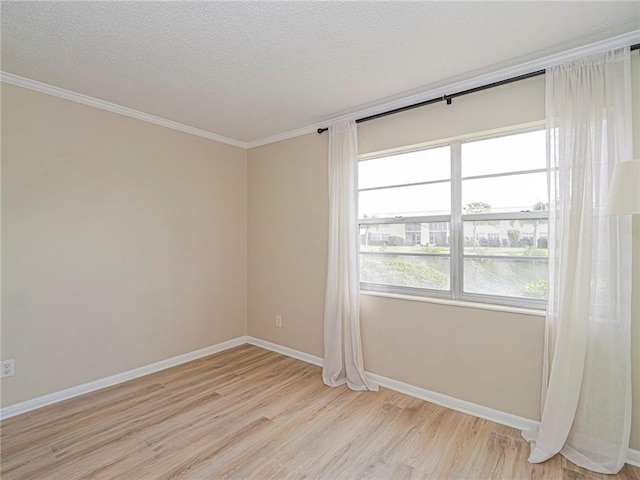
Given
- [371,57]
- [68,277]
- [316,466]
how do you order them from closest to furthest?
[316,466]
[371,57]
[68,277]

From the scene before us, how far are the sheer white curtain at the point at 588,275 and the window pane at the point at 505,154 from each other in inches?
8.3

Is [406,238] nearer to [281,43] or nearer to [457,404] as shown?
[457,404]

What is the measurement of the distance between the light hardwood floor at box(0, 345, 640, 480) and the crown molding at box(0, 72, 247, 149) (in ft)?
8.34

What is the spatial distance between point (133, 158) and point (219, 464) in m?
2.74

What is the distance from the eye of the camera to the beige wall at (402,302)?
7.55 ft

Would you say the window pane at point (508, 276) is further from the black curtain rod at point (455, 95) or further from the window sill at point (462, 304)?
the black curtain rod at point (455, 95)

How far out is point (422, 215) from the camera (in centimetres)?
286

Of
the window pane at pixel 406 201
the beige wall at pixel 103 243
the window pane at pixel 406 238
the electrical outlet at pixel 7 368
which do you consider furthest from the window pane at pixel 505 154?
the electrical outlet at pixel 7 368

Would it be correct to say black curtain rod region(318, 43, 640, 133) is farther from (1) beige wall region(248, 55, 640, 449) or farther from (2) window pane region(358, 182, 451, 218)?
(2) window pane region(358, 182, 451, 218)

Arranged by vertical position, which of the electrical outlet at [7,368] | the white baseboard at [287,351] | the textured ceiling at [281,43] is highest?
the textured ceiling at [281,43]

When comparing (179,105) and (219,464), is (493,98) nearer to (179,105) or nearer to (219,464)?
(179,105)

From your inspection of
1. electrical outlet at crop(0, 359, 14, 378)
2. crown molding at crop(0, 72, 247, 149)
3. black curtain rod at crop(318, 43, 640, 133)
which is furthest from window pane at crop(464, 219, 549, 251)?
electrical outlet at crop(0, 359, 14, 378)

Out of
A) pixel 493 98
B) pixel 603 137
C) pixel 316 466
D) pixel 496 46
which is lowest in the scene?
pixel 316 466

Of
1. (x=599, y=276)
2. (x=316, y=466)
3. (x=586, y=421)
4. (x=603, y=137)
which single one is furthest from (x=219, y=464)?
(x=603, y=137)
